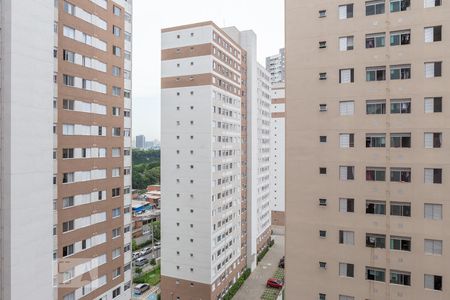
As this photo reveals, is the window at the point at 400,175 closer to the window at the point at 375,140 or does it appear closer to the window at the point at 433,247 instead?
the window at the point at 375,140

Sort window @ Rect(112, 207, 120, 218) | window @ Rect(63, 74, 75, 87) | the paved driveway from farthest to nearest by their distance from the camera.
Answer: the paved driveway, window @ Rect(112, 207, 120, 218), window @ Rect(63, 74, 75, 87)

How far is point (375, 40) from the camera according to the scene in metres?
17.3

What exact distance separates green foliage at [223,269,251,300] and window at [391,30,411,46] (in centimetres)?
3618

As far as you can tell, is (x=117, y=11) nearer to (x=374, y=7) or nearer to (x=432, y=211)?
(x=374, y=7)

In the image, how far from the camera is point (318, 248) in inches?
715

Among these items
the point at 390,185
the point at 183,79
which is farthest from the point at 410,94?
the point at 183,79

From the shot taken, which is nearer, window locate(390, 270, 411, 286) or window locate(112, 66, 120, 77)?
window locate(390, 270, 411, 286)

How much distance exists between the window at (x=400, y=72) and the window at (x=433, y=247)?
8.44 meters

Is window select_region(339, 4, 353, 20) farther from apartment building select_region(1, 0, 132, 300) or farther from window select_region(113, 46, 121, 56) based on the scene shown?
window select_region(113, 46, 121, 56)

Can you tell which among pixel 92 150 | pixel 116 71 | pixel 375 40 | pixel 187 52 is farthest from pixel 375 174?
pixel 187 52

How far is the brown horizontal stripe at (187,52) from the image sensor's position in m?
38.4

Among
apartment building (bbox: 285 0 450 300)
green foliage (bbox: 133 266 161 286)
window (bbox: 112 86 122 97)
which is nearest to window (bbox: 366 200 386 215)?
apartment building (bbox: 285 0 450 300)

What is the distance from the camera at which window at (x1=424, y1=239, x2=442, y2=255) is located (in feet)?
53.1

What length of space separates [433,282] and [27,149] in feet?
72.8
